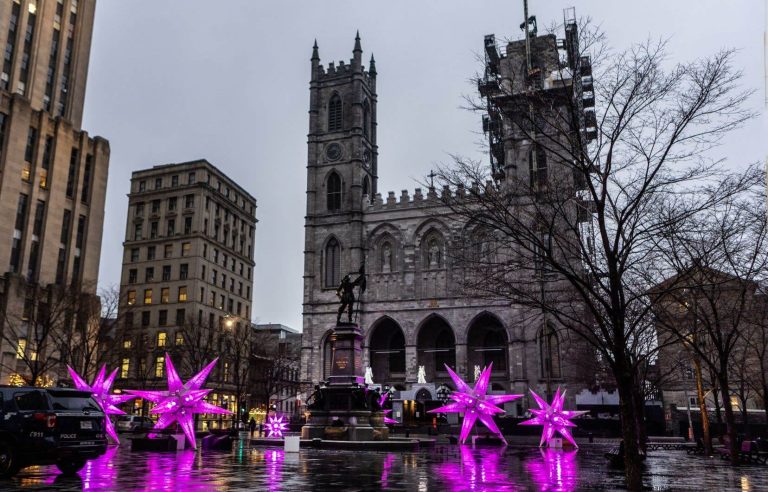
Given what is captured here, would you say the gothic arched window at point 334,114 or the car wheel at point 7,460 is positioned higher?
the gothic arched window at point 334,114

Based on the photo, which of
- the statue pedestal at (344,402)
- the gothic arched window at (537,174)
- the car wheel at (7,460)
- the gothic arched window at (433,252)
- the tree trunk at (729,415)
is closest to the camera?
the car wheel at (7,460)

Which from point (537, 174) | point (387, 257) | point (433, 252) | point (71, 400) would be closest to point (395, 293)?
point (387, 257)

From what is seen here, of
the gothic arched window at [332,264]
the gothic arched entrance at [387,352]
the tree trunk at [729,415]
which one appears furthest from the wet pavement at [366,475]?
the gothic arched window at [332,264]

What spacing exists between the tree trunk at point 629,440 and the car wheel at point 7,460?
1163 centimetres

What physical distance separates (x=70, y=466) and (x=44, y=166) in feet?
149

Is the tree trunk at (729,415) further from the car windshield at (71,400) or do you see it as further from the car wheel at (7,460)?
the car wheel at (7,460)

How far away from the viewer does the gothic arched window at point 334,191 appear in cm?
6888

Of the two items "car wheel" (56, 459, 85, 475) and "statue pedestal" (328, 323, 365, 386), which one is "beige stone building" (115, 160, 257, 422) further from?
"car wheel" (56, 459, 85, 475)

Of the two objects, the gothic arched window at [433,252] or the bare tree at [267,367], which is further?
the gothic arched window at [433,252]

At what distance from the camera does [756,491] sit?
42.9 ft

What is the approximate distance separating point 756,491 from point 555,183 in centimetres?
741

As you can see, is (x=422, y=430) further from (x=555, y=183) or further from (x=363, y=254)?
(x=555, y=183)

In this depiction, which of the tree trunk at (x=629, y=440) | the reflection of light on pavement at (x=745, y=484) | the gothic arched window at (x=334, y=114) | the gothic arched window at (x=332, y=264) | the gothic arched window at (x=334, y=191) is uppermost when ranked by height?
the gothic arched window at (x=334, y=114)

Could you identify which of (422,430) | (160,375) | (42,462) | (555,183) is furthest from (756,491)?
(160,375)
